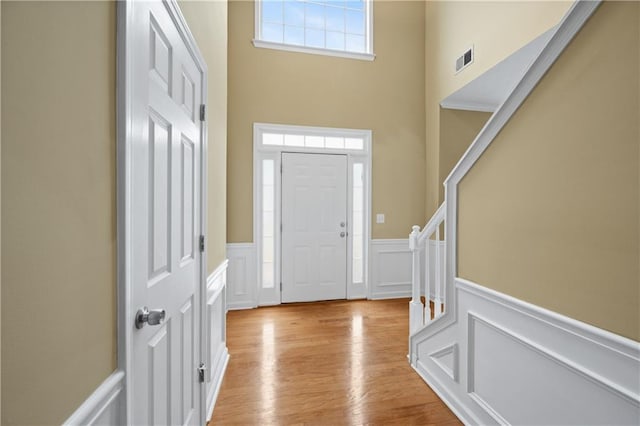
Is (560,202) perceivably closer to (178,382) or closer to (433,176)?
(178,382)

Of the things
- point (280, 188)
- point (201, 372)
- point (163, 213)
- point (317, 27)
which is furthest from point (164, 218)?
point (317, 27)

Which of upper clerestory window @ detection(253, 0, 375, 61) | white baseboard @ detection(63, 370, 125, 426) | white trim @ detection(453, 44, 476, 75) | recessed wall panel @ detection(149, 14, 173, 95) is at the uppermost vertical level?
upper clerestory window @ detection(253, 0, 375, 61)

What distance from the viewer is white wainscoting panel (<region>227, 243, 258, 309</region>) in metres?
3.81

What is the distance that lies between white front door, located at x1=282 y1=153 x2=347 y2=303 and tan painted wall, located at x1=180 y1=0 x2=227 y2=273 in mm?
1512

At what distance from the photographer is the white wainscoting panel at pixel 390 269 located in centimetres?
422

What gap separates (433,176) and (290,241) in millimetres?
2053

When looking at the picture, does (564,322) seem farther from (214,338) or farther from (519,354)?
(214,338)

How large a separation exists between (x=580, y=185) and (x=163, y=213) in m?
1.48

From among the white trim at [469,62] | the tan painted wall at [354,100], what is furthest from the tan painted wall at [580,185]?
the tan painted wall at [354,100]

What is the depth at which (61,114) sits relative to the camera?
23.1 inches

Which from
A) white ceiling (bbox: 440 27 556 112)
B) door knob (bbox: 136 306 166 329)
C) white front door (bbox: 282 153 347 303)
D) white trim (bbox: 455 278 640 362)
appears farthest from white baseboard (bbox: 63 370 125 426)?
white front door (bbox: 282 153 347 303)

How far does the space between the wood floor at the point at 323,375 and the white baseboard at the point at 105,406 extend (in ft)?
3.98

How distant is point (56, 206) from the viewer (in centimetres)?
58

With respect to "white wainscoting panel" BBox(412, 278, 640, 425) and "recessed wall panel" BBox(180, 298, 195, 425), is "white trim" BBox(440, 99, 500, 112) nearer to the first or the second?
"white wainscoting panel" BBox(412, 278, 640, 425)
